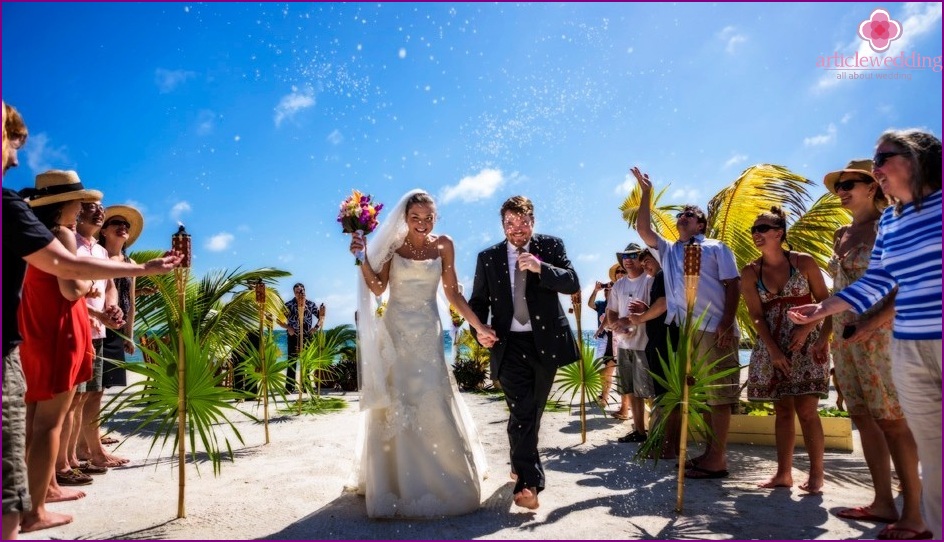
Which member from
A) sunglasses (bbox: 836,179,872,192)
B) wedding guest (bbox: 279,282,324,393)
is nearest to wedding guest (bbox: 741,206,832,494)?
sunglasses (bbox: 836,179,872,192)

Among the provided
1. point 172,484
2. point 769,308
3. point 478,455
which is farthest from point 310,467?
point 769,308

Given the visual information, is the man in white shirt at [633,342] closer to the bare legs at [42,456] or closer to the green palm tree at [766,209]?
the green palm tree at [766,209]

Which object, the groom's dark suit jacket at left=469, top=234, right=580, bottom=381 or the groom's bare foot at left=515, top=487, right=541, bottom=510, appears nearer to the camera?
the groom's bare foot at left=515, top=487, right=541, bottom=510

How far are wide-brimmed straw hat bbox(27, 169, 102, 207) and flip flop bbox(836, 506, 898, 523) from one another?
580cm

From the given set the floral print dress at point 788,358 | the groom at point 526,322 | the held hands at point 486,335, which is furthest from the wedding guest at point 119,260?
the floral print dress at point 788,358

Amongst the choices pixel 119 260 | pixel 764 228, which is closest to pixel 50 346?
pixel 119 260

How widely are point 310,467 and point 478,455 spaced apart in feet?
6.02

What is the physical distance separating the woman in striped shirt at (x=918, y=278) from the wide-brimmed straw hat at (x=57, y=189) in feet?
17.1

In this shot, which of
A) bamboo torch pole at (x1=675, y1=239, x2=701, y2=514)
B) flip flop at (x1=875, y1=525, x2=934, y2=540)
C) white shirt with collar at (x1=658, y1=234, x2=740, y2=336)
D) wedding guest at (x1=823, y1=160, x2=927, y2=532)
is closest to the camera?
flip flop at (x1=875, y1=525, x2=934, y2=540)

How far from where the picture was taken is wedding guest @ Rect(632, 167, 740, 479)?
5.34 metres

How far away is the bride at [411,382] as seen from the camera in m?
4.37

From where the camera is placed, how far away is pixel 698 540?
12.2 ft

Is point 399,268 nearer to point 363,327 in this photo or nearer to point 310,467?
point 363,327

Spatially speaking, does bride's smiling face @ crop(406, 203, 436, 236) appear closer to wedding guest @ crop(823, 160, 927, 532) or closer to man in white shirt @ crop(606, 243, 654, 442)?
man in white shirt @ crop(606, 243, 654, 442)
